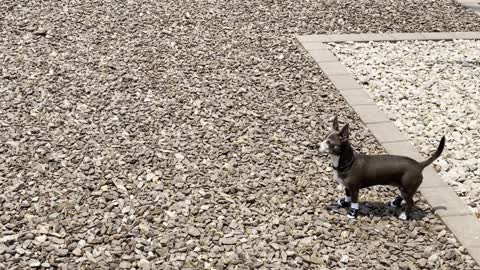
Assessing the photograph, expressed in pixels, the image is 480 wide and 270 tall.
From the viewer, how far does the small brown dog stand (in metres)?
5.76

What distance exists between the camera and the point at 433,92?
8867 mm

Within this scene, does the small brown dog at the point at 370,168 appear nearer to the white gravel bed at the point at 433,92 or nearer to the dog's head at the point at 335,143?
the dog's head at the point at 335,143

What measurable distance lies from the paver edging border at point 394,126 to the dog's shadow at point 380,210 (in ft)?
0.74

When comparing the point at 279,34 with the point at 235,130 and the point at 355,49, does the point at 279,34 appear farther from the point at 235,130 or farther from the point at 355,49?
the point at 235,130

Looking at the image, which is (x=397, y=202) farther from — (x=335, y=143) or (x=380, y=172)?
(x=335, y=143)

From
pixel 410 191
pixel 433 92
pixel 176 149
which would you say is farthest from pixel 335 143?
pixel 433 92

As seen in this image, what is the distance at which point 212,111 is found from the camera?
26.2 ft

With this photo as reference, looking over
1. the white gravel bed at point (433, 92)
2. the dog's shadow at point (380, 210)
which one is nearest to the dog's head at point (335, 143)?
the dog's shadow at point (380, 210)

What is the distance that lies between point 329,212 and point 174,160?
2053 mm

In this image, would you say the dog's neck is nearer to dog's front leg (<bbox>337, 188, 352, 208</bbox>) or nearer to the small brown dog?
the small brown dog

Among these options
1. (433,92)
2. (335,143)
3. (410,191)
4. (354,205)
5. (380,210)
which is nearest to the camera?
(335,143)

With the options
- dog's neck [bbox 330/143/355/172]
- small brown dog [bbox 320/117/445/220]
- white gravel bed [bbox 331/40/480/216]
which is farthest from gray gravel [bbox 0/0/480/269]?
white gravel bed [bbox 331/40/480/216]

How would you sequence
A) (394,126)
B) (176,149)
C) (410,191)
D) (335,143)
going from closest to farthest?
(335,143), (410,191), (176,149), (394,126)

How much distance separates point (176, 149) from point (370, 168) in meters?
2.57
